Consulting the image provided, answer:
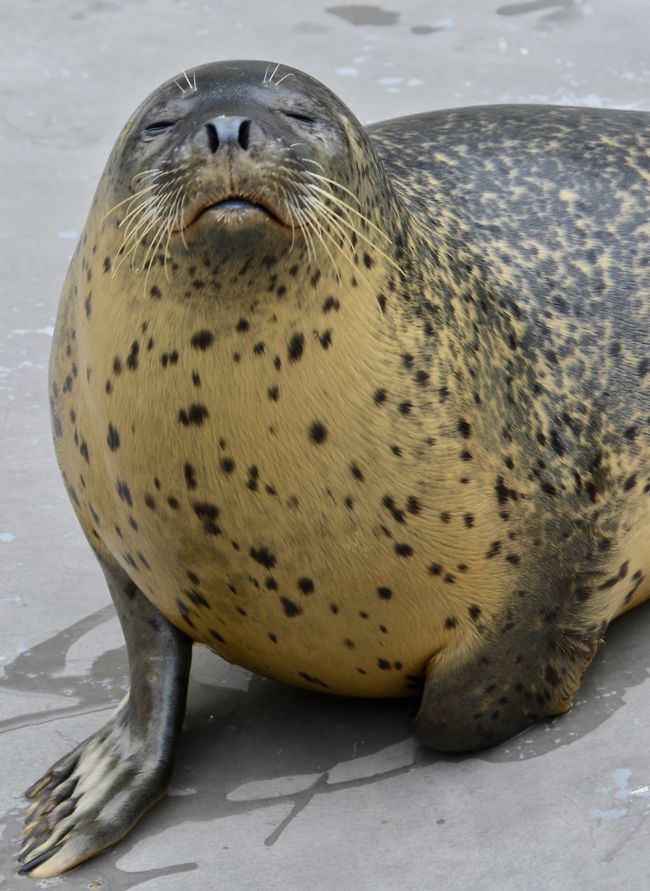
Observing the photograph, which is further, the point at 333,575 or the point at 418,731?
the point at 418,731

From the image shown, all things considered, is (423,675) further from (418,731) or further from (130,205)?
(130,205)

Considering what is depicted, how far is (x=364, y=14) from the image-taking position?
8570 millimetres

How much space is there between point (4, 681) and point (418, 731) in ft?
3.51

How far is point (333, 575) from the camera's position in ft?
11.7

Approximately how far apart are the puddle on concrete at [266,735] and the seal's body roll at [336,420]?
2.6 inches

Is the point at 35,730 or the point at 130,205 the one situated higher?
the point at 130,205

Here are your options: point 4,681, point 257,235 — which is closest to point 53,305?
point 4,681

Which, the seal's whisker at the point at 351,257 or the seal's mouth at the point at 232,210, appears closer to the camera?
the seal's mouth at the point at 232,210

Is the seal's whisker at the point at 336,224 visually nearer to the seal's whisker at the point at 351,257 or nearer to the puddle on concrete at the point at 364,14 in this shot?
the seal's whisker at the point at 351,257

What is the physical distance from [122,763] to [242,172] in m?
1.39

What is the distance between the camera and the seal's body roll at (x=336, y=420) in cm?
333

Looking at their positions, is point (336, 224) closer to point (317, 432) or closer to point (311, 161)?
point (311, 161)

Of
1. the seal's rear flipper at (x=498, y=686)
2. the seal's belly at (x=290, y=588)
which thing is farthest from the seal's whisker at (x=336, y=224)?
the seal's rear flipper at (x=498, y=686)

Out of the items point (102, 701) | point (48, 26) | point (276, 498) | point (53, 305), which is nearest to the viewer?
point (276, 498)
